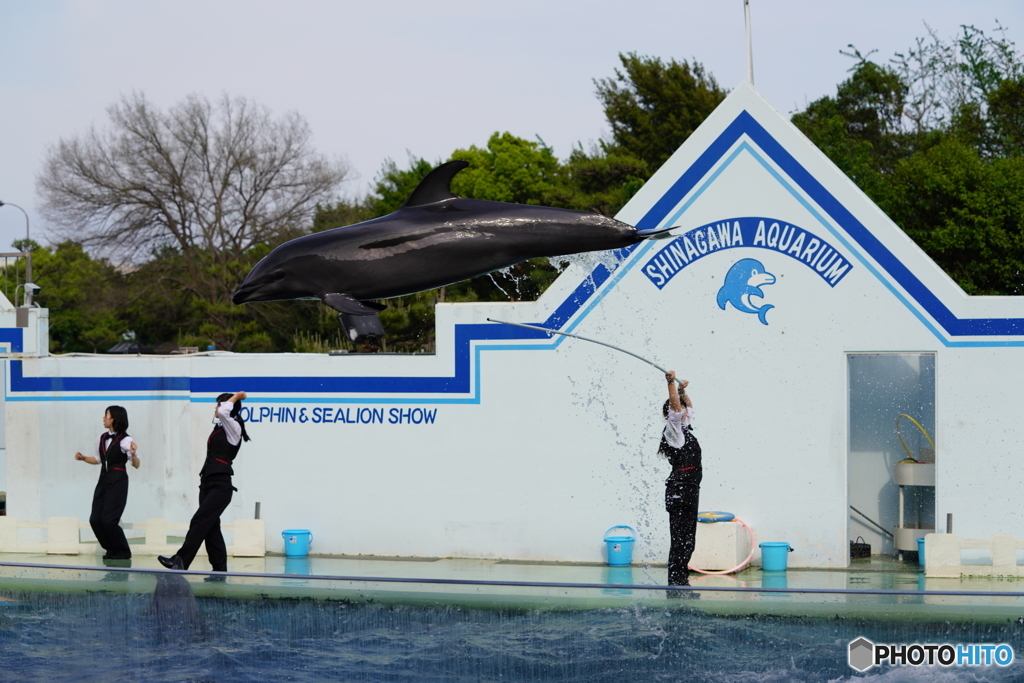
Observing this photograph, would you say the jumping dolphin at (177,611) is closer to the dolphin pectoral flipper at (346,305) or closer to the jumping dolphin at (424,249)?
the jumping dolphin at (424,249)

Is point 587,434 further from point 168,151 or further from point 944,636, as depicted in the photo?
point 168,151

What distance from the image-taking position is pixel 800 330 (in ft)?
35.1

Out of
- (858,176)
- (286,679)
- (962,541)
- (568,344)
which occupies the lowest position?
(286,679)

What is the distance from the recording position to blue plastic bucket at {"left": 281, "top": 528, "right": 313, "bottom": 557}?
11727 millimetres

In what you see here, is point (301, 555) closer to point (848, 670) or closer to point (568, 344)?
point (568, 344)

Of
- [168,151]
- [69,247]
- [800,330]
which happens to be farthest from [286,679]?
[69,247]

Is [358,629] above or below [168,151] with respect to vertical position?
below

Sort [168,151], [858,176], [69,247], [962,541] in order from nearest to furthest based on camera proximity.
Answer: [962,541], [858,176], [168,151], [69,247]

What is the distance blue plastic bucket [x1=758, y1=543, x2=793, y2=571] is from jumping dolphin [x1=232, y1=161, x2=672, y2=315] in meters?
6.37

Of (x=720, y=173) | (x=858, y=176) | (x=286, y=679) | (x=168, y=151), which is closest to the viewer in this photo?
(x=286, y=679)

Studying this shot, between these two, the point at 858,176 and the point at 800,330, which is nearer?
the point at 800,330

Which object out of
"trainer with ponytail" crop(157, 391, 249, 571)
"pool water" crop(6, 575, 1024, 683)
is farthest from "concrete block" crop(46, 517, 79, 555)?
"pool water" crop(6, 575, 1024, 683)

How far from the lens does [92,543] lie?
40.6 feet

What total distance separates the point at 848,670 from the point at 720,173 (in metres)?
5.13
